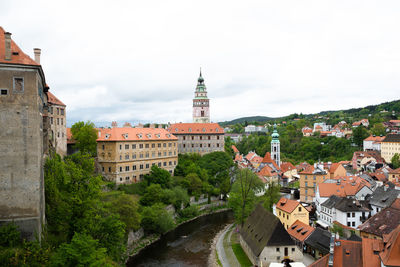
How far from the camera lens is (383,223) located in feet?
93.4

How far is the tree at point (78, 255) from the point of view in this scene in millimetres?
18125

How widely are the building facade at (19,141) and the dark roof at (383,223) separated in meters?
27.1

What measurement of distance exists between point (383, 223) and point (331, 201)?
8739 mm

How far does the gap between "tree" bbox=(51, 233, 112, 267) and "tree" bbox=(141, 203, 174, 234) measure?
16750 mm

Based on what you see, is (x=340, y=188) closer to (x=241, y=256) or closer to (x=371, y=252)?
(x=241, y=256)

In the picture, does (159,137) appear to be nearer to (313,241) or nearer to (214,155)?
(214,155)

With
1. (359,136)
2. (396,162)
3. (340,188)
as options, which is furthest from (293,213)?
(359,136)

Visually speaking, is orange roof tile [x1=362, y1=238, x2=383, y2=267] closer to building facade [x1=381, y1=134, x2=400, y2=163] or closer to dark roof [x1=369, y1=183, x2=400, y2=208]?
dark roof [x1=369, y1=183, x2=400, y2=208]

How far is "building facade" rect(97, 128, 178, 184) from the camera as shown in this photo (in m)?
44.2

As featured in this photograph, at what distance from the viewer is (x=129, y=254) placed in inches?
1238

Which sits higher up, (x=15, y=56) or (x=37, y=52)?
(x=37, y=52)

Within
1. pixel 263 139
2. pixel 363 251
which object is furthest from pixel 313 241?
pixel 263 139

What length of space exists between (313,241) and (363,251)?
7.07 m

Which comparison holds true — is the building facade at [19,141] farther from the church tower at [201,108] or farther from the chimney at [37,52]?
the church tower at [201,108]
